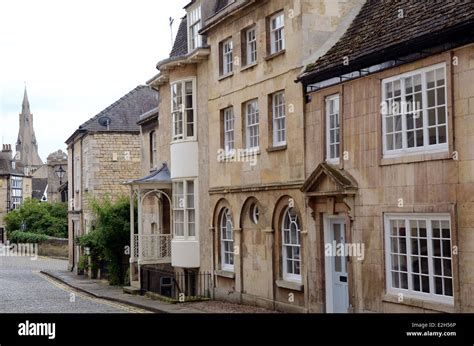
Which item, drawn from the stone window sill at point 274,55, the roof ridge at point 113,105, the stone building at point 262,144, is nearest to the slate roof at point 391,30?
the stone building at point 262,144

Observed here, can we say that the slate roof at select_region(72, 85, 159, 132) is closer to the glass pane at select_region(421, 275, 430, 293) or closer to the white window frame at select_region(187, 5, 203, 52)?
the white window frame at select_region(187, 5, 203, 52)

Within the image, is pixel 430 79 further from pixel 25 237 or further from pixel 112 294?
pixel 25 237

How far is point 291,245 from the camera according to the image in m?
16.0

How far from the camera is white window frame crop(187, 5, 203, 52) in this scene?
21.2m

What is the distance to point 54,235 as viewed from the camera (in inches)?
2264

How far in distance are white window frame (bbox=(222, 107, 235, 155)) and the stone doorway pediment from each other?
14.3 ft

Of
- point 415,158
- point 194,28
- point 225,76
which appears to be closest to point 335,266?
point 415,158

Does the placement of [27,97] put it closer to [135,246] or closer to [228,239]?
[228,239]

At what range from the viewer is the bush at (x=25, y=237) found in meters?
52.8

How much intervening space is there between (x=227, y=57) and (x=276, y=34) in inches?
106

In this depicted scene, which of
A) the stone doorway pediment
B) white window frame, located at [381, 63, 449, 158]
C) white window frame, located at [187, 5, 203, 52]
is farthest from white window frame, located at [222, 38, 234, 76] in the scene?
white window frame, located at [381, 63, 449, 158]

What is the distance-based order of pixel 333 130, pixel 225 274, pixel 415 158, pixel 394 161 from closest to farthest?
pixel 415 158 → pixel 394 161 → pixel 333 130 → pixel 225 274

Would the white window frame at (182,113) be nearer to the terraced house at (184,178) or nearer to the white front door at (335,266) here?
the terraced house at (184,178)
